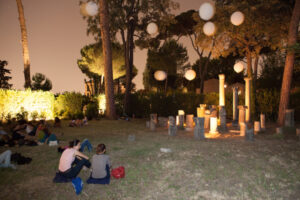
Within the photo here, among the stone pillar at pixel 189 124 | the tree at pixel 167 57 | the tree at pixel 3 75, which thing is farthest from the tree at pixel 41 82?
the stone pillar at pixel 189 124

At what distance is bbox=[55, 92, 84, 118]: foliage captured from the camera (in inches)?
775

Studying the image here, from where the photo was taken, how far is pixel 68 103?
20.8 m

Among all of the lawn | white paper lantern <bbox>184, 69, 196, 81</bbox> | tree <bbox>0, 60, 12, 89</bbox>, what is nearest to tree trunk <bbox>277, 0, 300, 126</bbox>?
the lawn

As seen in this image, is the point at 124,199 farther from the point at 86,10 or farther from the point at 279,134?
the point at 86,10

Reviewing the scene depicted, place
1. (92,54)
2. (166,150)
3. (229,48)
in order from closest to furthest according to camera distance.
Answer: (166,150) < (229,48) < (92,54)

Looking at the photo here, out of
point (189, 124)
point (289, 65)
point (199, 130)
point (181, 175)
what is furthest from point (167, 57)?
point (181, 175)

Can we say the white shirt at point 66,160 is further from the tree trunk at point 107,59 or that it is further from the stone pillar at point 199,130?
the tree trunk at point 107,59

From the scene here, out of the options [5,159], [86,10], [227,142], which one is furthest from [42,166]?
[86,10]

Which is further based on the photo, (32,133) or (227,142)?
(32,133)

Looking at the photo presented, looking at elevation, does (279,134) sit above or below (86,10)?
below

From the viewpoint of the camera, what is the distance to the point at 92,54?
36.8 meters

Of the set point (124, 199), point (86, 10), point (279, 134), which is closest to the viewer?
point (124, 199)

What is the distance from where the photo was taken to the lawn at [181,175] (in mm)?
4875

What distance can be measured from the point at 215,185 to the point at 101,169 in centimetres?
282
